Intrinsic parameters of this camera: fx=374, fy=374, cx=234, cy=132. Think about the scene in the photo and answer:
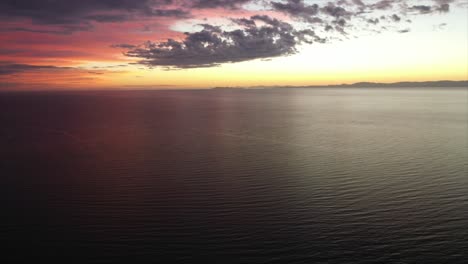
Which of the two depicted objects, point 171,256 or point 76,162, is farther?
point 76,162

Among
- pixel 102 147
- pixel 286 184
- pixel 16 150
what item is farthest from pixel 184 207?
pixel 16 150

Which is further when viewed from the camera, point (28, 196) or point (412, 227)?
point (28, 196)

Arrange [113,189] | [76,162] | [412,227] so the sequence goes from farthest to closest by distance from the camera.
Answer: [76,162] < [113,189] < [412,227]

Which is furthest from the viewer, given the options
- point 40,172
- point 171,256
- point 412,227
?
point 40,172

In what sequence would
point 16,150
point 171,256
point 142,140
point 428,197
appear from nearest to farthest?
point 171,256 → point 428,197 → point 16,150 → point 142,140

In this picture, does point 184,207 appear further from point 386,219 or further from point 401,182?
point 401,182

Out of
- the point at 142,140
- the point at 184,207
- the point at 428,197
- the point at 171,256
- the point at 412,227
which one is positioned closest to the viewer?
the point at 171,256

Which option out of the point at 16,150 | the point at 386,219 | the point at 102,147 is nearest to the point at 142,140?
the point at 102,147

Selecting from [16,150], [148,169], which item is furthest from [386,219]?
[16,150]

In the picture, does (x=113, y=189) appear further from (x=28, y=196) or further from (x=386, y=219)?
(x=386, y=219)
